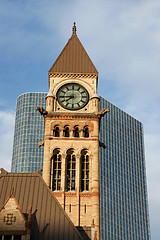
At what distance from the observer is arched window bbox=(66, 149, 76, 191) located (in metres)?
49.9

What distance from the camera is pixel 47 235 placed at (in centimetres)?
3844

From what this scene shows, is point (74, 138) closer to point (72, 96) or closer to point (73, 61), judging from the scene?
point (72, 96)

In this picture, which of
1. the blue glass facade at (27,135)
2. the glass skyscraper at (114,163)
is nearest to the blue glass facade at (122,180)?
the glass skyscraper at (114,163)

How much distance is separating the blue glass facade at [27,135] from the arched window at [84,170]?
324 feet

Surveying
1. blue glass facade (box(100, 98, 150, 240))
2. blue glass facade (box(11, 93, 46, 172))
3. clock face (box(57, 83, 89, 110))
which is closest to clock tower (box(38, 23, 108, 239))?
clock face (box(57, 83, 89, 110))

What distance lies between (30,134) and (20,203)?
120 metres

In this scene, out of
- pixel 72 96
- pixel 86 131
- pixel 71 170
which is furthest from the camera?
pixel 72 96

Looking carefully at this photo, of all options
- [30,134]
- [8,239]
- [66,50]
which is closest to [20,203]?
[8,239]

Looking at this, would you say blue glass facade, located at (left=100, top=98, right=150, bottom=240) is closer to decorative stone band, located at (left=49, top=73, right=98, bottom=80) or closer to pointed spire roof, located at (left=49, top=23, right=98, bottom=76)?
pointed spire roof, located at (left=49, top=23, right=98, bottom=76)

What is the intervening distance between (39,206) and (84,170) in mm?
11002

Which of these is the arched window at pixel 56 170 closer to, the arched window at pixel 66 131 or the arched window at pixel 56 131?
the arched window at pixel 56 131

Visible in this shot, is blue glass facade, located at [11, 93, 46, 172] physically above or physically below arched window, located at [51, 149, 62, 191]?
above

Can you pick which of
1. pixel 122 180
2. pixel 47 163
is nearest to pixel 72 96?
pixel 47 163

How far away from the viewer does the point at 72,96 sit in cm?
5522
